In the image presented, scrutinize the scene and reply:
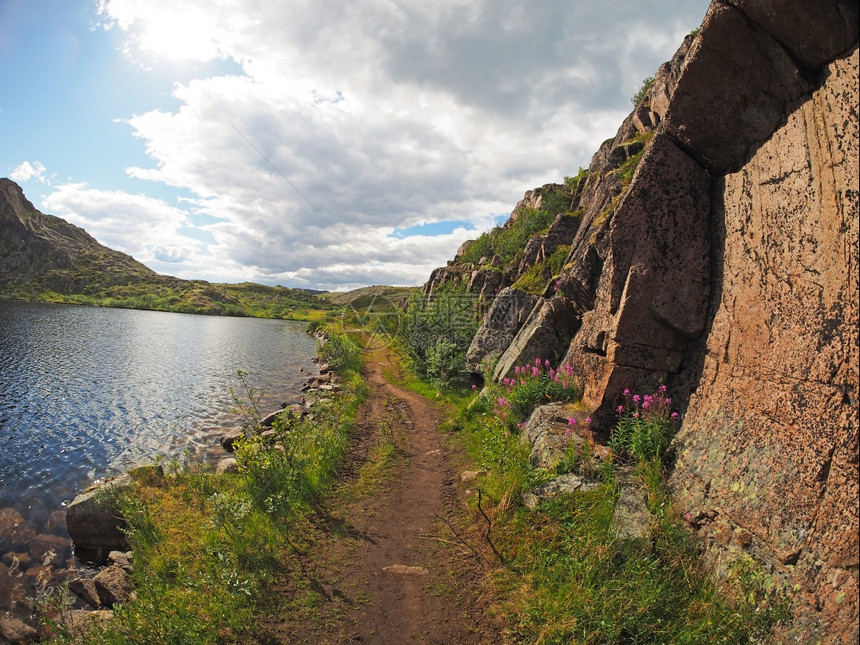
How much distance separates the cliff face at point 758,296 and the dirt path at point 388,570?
403cm

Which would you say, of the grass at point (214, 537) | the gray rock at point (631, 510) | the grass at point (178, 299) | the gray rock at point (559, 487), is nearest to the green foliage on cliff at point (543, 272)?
the grass at point (214, 537)

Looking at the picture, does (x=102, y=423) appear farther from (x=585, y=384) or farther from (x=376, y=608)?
(x=585, y=384)

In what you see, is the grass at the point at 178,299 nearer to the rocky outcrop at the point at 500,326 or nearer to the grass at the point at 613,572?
the rocky outcrop at the point at 500,326

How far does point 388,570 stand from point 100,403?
24422mm

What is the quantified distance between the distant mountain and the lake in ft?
338

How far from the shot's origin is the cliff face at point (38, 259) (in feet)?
447

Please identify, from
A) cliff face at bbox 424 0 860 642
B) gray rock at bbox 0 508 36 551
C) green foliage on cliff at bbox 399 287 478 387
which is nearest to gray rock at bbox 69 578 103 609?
gray rock at bbox 0 508 36 551

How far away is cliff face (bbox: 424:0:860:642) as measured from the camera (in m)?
5.03

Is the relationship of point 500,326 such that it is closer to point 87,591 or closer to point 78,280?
point 87,591

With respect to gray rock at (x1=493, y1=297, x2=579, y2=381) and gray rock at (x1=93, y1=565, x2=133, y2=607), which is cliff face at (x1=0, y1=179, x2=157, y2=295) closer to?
gray rock at (x1=93, y1=565, x2=133, y2=607)

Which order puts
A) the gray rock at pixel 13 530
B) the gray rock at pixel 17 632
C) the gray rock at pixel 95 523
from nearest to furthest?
the gray rock at pixel 17 632 < the gray rock at pixel 95 523 < the gray rock at pixel 13 530

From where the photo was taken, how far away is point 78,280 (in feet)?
472

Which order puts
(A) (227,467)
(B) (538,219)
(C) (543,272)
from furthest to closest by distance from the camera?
(B) (538,219) → (C) (543,272) → (A) (227,467)

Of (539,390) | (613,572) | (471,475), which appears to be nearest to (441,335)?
(539,390)
